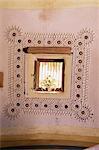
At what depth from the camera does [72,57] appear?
4.59 ft

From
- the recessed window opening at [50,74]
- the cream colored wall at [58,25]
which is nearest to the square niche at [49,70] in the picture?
the recessed window opening at [50,74]

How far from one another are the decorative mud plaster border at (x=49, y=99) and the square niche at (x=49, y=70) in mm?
24

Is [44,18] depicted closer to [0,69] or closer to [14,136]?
[0,69]

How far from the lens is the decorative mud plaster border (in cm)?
139

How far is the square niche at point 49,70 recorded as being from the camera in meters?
1.40

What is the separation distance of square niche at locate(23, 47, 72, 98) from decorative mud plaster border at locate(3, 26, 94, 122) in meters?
0.02

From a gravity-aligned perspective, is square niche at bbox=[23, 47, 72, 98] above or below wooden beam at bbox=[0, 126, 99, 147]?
above

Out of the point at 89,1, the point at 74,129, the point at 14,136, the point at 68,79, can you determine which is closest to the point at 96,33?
the point at 89,1

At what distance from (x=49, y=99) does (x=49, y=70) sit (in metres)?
0.16

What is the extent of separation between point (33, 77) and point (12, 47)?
8.0 inches

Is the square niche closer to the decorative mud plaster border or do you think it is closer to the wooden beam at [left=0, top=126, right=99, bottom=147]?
the decorative mud plaster border

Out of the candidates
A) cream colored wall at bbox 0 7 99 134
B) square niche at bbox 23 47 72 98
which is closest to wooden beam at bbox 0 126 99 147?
cream colored wall at bbox 0 7 99 134

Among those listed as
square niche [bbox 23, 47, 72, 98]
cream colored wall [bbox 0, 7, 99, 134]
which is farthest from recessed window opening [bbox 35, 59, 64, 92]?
cream colored wall [bbox 0, 7, 99, 134]

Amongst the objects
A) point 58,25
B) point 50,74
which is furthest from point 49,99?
point 58,25
